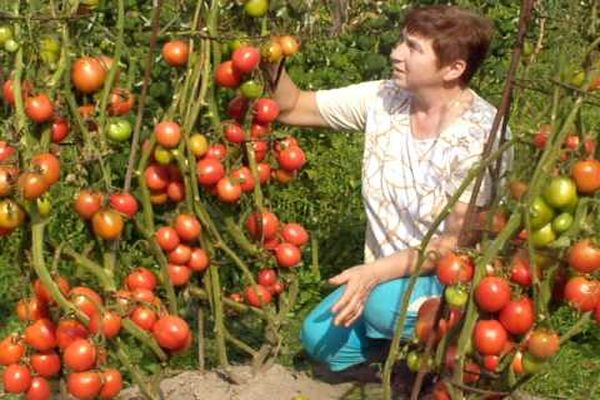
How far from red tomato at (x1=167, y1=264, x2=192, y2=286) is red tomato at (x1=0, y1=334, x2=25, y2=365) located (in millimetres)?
400

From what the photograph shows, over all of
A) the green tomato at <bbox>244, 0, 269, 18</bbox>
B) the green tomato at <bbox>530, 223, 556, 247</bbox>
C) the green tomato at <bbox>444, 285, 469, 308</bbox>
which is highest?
the green tomato at <bbox>244, 0, 269, 18</bbox>

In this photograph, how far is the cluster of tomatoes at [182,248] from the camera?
8.30 feet

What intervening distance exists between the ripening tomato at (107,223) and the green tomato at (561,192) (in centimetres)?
88

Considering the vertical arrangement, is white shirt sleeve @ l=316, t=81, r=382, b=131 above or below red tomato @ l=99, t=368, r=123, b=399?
above

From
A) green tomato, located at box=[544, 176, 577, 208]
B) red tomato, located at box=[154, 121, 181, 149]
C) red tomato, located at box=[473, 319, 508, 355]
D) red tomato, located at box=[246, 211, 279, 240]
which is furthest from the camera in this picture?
red tomato, located at box=[246, 211, 279, 240]

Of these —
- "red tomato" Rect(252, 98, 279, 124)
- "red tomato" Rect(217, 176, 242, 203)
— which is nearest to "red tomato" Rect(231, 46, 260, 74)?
"red tomato" Rect(252, 98, 279, 124)

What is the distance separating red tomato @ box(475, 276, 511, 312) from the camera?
199 cm

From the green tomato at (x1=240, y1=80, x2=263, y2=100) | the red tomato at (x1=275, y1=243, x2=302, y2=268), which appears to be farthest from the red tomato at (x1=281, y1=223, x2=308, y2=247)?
the green tomato at (x1=240, y1=80, x2=263, y2=100)

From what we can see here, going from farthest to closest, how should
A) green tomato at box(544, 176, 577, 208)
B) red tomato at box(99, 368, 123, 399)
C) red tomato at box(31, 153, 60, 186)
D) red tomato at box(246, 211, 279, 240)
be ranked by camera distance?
red tomato at box(246, 211, 279, 240), red tomato at box(99, 368, 123, 399), red tomato at box(31, 153, 60, 186), green tomato at box(544, 176, 577, 208)

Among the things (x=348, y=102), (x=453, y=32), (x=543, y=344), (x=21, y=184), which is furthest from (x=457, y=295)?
(x=348, y=102)

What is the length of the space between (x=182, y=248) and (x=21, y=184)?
1.75 ft

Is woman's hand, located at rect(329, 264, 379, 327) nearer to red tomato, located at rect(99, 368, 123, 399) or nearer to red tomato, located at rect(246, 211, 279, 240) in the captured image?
red tomato, located at rect(246, 211, 279, 240)

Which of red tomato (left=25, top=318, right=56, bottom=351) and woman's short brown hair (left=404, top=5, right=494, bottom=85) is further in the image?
woman's short brown hair (left=404, top=5, right=494, bottom=85)

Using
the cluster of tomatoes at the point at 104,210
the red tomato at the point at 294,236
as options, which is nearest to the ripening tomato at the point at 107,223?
the cluster of tomatoes at the point at 104,210
